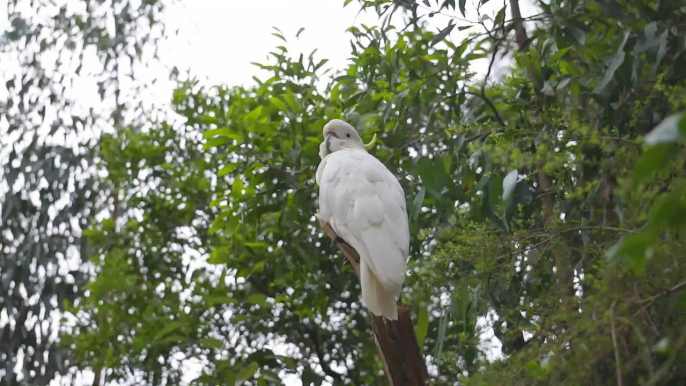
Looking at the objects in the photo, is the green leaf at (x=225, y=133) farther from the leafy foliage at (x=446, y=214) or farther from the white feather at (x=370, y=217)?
the white feather at (x=370, y=217)

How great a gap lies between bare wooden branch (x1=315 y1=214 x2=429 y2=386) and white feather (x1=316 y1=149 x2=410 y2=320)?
0.03 m

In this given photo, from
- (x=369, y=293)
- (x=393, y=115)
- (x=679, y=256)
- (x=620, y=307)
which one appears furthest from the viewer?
(x=393, y=115)

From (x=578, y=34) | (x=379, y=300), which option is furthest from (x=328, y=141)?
(x=578, y=34)

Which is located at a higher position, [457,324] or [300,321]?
[300,321]

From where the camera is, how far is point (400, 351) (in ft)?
5.39

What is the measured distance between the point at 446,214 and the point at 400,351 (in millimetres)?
465

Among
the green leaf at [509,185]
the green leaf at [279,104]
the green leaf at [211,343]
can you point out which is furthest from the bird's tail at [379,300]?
the green leaf at [211,343]

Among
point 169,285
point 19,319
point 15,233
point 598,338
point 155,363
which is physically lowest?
point 598,338

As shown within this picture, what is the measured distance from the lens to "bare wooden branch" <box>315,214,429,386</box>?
1628 mm

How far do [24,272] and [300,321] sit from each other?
1.49 m

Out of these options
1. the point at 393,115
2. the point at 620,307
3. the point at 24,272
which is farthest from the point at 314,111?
the point at 24,272

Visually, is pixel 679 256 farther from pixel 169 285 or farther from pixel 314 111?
pixel 169 285

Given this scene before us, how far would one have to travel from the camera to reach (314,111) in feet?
8.05

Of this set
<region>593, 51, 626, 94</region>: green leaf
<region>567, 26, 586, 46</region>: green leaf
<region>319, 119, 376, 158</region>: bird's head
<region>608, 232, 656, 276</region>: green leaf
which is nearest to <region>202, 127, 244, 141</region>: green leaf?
<region>319, 119, 376, 158</region>: bird's head
